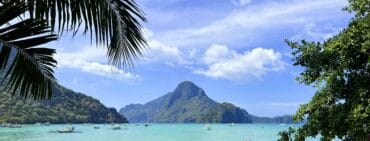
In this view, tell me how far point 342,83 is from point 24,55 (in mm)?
6299

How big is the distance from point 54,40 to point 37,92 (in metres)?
0.71

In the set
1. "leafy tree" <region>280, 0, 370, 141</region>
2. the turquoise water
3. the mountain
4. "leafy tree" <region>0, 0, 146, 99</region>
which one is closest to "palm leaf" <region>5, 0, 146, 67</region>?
"leafy tree" <region>0, 0, 146, 99</region>

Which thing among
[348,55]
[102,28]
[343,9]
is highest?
[343,9]

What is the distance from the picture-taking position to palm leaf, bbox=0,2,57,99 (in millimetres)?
2496

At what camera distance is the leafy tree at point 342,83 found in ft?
25.1

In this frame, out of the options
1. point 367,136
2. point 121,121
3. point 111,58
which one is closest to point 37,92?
point 111,58

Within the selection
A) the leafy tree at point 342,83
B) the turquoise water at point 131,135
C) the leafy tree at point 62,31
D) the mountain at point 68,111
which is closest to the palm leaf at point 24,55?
the leafy tree at point 62,31

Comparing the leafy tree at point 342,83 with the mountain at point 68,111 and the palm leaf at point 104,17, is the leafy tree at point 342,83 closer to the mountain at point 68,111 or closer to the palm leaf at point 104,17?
the palm leaf at point 104,17

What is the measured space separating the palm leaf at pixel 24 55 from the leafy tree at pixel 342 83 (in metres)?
5.29

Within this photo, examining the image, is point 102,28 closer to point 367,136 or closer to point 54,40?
point 54,40

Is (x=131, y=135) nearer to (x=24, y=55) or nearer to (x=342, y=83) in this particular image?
(x=342, y=83)

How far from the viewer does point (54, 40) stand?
2.85 m

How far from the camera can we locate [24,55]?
2848 millimetres

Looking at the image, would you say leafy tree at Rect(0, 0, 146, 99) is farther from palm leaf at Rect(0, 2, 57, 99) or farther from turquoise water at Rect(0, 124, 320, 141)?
turquoise water at Rect(0, 124, 320, 141)
